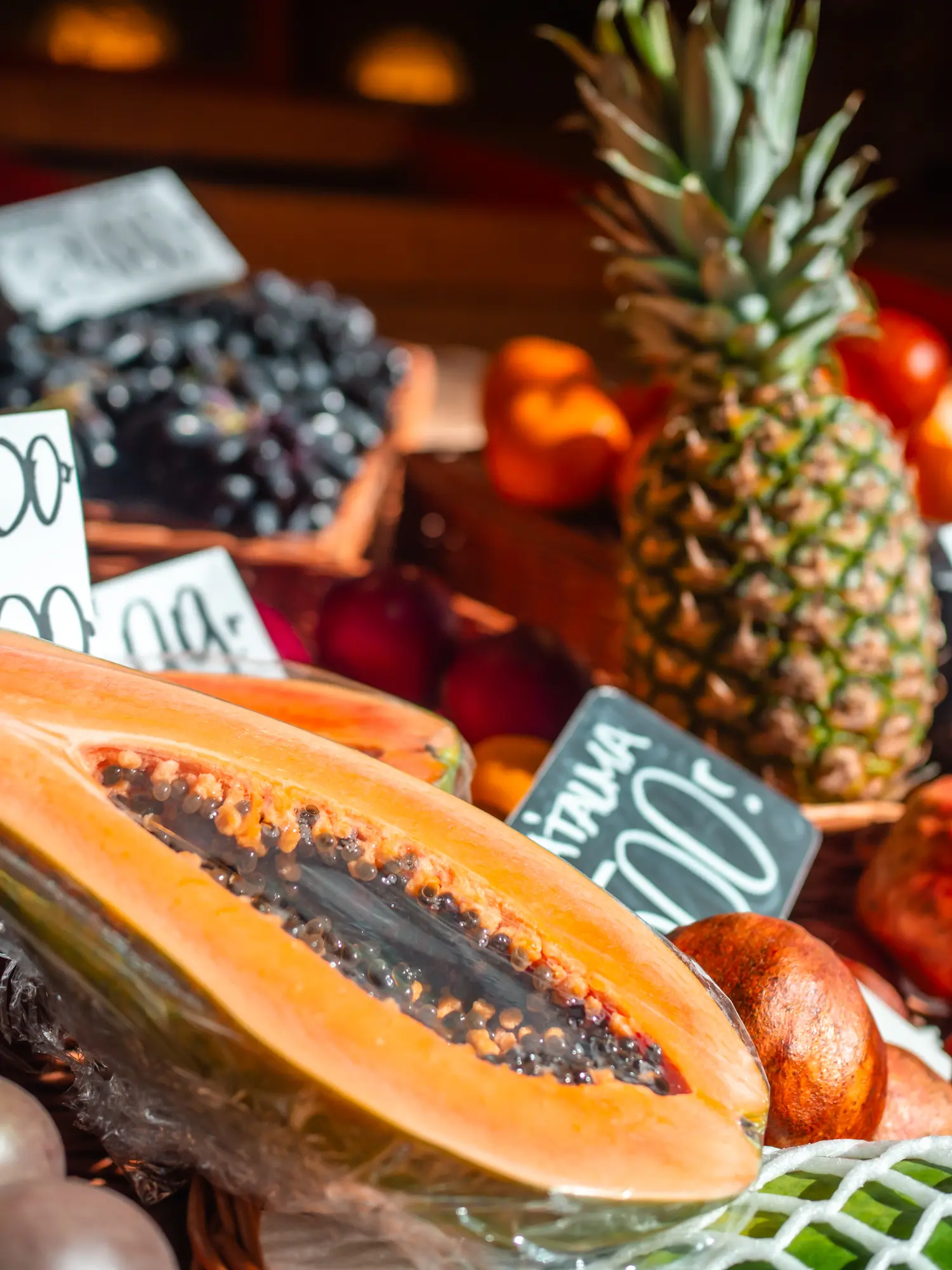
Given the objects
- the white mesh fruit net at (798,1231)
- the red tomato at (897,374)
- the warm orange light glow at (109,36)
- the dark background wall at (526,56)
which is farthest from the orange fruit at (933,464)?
the warm orange light glow at (109,36)

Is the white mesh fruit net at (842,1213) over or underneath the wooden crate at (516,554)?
over

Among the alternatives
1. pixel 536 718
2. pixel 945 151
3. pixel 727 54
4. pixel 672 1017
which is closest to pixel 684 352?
pixel 727 54

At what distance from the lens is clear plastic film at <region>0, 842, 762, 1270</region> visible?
41cm

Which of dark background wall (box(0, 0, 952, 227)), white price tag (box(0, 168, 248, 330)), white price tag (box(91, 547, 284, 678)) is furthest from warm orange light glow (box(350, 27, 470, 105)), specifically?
white price tag (box(91, 547, 284, 678))

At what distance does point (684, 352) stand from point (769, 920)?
603 mm

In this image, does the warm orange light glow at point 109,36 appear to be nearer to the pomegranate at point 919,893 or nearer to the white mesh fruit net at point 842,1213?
the pomegranate at point 919,893

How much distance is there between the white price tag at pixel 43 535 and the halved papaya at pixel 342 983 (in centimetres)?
13

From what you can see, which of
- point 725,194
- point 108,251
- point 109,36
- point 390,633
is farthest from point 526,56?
point 390,633

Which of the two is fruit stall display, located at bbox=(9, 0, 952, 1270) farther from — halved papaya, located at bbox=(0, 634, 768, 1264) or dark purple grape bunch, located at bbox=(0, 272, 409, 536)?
dark purple grape bunch, located at bbox=(0, 272, 409, 536)

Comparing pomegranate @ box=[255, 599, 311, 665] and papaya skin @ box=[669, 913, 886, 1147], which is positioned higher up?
papaya skin @ box=[669, 913, 886, 1147]

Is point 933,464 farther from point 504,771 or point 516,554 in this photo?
point 504,771

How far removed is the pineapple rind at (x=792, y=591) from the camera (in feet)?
3.20

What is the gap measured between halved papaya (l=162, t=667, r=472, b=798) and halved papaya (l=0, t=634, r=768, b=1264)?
0.33 feet

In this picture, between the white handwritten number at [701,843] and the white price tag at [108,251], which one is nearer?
the white handwritten number at [701,843]
